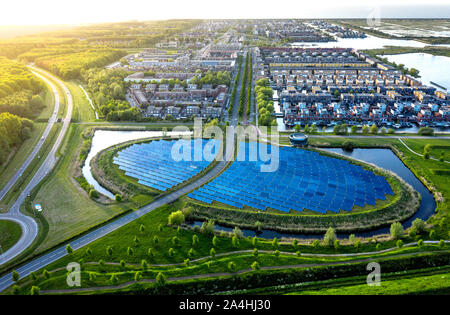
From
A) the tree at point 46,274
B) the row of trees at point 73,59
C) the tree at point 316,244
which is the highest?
the row of trees at point 73,59

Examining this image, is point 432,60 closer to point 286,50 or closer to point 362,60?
point 362,60

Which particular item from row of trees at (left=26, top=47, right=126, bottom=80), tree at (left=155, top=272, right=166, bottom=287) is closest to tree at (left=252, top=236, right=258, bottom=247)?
tree at (left=155, top=272, right=166, bottom=287)

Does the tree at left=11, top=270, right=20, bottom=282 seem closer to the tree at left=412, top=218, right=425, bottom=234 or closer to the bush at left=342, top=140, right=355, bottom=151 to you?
the tree at left=412, top=218, right=425, bottom=234

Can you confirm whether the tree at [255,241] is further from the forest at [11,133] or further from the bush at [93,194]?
the forest at [11,133]

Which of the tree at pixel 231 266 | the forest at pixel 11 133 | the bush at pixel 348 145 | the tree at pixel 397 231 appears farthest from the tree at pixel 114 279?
the bush at pixel 348 145

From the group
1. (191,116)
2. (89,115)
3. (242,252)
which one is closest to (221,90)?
(191,116)

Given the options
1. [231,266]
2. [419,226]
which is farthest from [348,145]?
[231,266]
